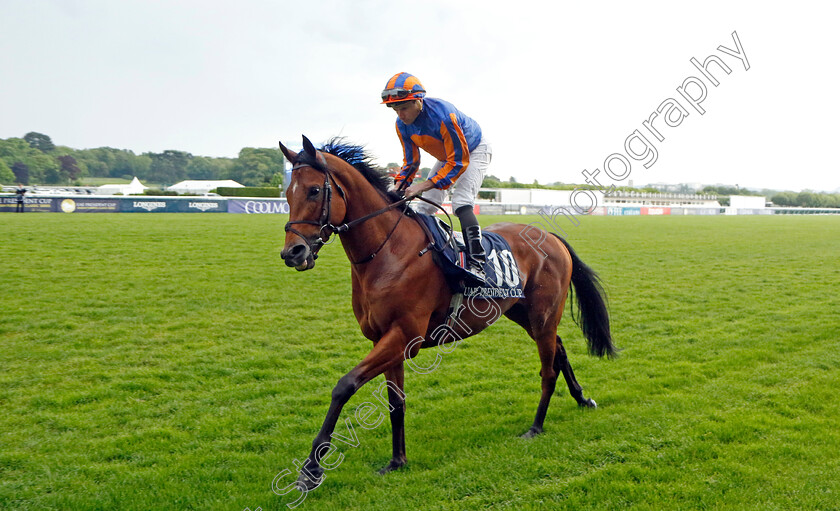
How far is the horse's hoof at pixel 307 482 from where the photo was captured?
11.4 ft

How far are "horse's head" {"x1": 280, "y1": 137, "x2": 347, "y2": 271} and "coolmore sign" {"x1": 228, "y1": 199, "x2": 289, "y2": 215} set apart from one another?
29779 millimetres

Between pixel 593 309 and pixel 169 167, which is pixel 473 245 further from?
pixel 169 167

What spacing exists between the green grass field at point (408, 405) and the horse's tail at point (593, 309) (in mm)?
429

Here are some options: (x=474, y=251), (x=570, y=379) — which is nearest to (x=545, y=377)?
(x=570, y=379)

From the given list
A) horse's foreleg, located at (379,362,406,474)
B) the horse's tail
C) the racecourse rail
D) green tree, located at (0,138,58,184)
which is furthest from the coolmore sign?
green tree, located at (0,138,58,184)

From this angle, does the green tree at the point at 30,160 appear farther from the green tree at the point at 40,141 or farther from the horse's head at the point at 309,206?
the horse's head at the point at 309,206

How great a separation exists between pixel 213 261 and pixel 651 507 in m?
11.6

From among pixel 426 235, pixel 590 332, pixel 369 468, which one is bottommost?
pixel 369 468

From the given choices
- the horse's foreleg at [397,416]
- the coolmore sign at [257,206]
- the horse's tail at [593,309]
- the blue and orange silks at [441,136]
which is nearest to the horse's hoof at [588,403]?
Result: the horse's tail at [593,309]

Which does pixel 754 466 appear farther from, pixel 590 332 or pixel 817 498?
pixel 590 332

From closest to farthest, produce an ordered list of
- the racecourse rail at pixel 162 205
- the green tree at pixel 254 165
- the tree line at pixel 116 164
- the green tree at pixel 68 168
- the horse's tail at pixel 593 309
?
the horse's tail at pixel 593 309, the racecourse rail at pixel 162 205, the green tree at pixel 254 165, the tree line at pixel 116 164, the green tree at pixel 68 168

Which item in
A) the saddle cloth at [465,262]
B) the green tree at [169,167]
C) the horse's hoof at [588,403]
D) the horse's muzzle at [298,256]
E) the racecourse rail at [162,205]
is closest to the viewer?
the horse's muzzle at [298,256]

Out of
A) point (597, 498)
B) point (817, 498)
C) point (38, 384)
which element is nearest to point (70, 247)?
point (38, 384)

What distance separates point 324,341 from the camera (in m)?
7.35
